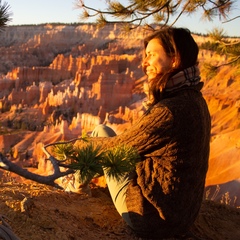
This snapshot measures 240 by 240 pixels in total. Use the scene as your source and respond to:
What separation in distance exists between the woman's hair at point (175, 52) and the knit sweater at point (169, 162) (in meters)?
0.06

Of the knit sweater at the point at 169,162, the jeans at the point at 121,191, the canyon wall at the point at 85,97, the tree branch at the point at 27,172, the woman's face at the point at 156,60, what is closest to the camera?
the tree branch at the point at 27,172

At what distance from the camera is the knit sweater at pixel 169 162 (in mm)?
1557

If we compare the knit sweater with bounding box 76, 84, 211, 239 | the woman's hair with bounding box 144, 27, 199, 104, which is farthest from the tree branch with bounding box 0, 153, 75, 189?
the woman's hair with bounding box 144, 27, 199, 104

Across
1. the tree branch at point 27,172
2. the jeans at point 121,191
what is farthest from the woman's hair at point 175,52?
the tree branch at point 27,172

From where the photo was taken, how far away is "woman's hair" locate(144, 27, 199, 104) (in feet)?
5.41

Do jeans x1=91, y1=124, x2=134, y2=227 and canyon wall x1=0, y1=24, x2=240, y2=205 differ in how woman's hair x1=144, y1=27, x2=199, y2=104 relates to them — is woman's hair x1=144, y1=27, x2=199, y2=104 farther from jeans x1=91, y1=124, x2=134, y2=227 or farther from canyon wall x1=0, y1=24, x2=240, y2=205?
canyon wall x1=0, y1=24, x2=240, y2=205

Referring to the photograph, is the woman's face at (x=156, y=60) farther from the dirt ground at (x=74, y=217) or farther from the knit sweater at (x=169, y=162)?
the dirt ground at (x=74, y=217)

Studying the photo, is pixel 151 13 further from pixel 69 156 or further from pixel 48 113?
pixel 48 113

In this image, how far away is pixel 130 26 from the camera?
12.0ft

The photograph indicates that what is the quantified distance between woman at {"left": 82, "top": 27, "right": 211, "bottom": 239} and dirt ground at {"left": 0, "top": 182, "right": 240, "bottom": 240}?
8.3 inches

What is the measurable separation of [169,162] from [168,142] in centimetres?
10

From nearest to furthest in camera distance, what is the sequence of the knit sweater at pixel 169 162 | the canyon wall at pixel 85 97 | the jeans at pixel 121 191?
the knit sweater at pixel 169 162, the jeans at pixel 121 191, the canyon wall at pixel 85 97

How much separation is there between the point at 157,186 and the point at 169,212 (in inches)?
5.1

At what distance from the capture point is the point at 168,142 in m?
1.59
